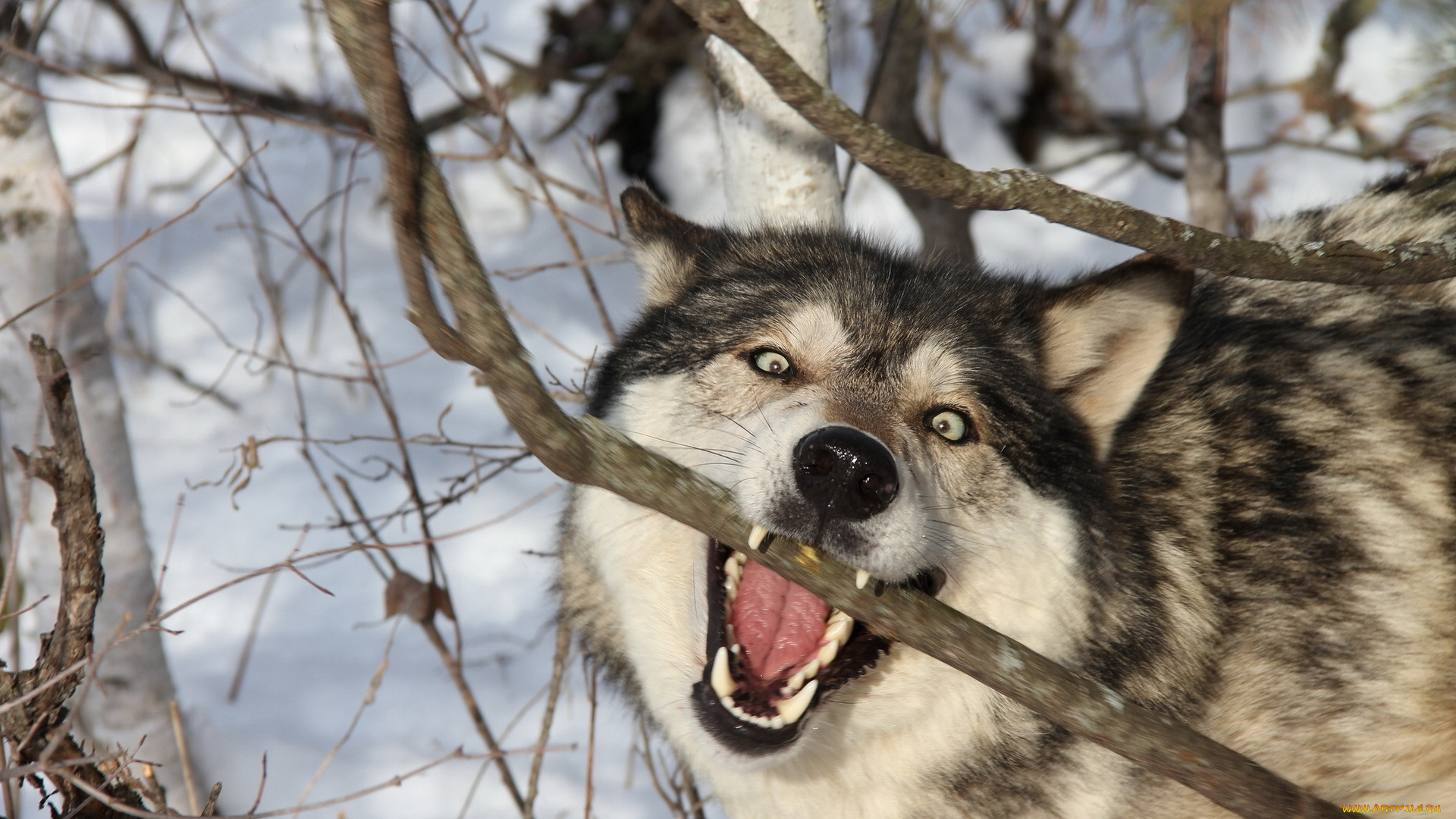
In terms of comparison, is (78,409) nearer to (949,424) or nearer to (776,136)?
(776,136)

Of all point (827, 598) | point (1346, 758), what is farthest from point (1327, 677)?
point (827, 598)

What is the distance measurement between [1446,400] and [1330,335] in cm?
30

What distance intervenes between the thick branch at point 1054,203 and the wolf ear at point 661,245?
782mm

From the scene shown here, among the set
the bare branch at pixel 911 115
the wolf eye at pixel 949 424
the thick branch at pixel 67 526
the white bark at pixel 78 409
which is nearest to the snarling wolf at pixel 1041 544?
the wolf eye at pixel 949 424

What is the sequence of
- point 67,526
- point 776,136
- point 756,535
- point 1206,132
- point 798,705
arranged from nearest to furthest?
point 756,535 < point 798,705 < point 67,526 < point 776,136 < point 1206,132

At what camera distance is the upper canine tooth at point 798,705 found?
83.9 inches

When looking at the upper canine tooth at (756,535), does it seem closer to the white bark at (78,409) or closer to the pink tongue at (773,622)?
the pink tongue at (773,622)

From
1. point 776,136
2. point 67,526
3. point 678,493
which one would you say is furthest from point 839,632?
point 67,526

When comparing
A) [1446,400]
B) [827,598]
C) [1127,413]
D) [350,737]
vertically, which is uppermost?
[1446,400]

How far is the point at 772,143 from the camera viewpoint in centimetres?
306

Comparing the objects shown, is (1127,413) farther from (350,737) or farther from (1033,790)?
(350,737)

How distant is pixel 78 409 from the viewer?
3.68 metres

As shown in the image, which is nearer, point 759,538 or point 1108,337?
point 759,538

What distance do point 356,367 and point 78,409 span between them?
1.82m
